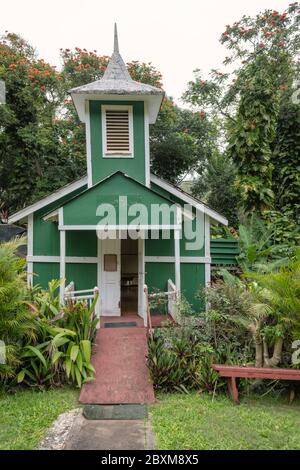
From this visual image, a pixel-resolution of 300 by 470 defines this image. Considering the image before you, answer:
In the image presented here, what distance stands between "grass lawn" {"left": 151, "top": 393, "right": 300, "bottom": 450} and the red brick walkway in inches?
18.6

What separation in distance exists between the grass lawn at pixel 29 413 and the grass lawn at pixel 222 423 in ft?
4.96

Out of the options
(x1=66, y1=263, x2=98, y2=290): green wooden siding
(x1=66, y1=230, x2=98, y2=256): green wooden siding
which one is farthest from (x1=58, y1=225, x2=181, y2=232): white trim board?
(x1=66, y1=263, x2=98, y2=290): green wooden siding

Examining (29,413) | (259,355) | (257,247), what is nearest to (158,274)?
(257,247)

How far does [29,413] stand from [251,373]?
3.54 meters

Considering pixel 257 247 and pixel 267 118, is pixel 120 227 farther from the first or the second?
pixel 267 118

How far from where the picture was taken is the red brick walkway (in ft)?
18.0

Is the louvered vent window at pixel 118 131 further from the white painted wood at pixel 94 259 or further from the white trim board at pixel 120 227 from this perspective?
the white painted wood at pixel 94 259

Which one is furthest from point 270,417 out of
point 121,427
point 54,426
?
point 54,426

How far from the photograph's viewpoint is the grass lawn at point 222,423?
421 centimetres

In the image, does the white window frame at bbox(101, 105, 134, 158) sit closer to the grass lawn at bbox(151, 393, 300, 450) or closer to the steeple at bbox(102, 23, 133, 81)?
the steeple at bbox(102, 23, 133, 81)

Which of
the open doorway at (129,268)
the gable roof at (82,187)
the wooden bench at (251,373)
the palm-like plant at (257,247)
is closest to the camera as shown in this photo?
the wooden bench at (251,373)

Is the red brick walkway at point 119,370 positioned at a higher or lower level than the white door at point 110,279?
lower

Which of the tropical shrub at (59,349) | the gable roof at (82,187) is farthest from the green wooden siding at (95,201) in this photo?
the tropical shrub at (59,349)

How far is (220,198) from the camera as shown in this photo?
1620 centimetres
